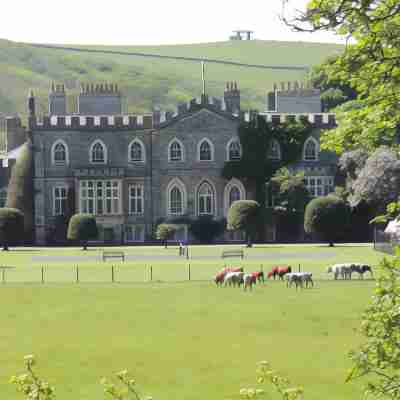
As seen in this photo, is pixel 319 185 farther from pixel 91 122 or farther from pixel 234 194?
pixel 91 122

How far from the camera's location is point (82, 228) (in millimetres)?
75688

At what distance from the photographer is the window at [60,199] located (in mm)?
82500

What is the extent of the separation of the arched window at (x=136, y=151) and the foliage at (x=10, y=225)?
36.0 feet

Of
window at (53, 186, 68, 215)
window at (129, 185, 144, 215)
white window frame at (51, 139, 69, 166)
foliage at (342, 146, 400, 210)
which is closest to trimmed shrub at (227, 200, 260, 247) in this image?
foliage at (342, 146, 400, 210)

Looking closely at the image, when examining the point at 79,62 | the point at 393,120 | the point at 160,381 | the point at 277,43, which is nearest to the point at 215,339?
the point at 160,381

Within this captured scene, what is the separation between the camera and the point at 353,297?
37.8m

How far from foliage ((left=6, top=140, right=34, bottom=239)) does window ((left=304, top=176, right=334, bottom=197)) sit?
19801 millimetres

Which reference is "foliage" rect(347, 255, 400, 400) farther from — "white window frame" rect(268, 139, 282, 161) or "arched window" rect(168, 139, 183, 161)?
"arched window" rect(168, 139, 183, 161)

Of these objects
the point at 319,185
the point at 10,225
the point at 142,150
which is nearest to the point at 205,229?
the point at 142,150

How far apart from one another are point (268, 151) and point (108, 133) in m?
11.6

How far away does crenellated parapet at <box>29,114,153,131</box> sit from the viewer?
8306cm

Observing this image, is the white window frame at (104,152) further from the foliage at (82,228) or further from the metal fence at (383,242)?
the metal fence at (383,242)

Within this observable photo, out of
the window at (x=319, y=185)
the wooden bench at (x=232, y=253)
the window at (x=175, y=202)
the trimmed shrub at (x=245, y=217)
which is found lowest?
the wooden bench at (x=232, y=253)

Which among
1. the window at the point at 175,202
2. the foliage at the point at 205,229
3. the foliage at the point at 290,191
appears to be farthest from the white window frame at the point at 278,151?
the window at the point at 175,202
